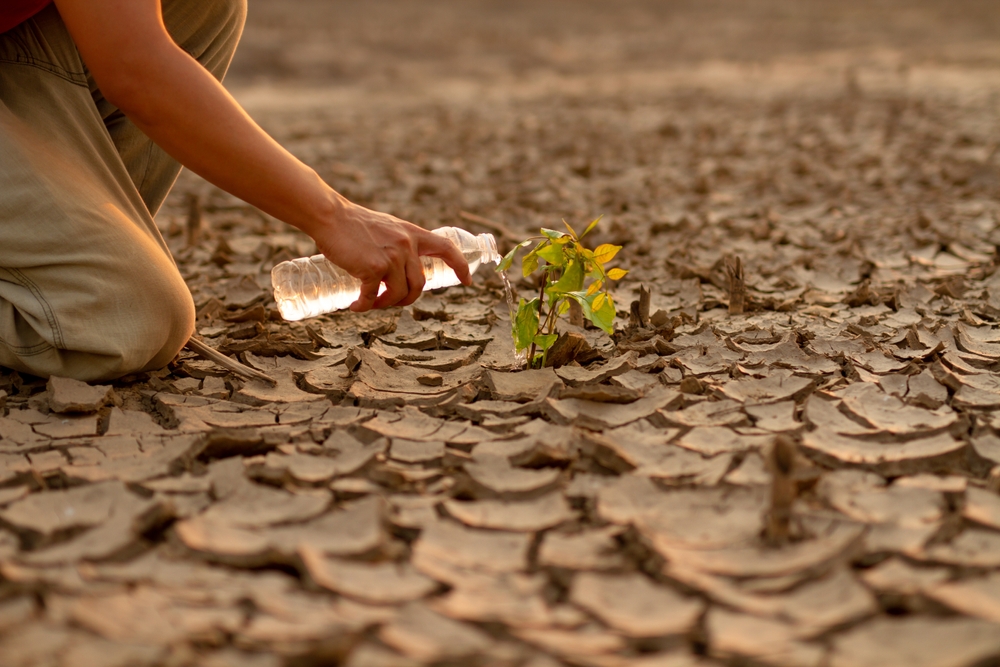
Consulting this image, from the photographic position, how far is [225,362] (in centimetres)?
178

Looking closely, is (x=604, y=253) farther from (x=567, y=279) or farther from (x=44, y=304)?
(x=44, y=304)

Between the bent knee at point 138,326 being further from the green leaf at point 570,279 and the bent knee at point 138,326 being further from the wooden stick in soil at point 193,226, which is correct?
the wooden stick in soil at point 193,226

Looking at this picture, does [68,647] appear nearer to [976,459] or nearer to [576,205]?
[976,459]

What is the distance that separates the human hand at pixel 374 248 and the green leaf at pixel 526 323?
0.20m

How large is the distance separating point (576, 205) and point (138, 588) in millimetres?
2581

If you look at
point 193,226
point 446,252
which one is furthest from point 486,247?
point 193,226

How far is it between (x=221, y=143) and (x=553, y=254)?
0.63m

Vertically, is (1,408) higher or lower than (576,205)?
lower

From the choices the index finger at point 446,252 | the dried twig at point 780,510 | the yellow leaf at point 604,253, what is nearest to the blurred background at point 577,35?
the index finger at point 446,252

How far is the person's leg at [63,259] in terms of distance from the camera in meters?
1.63

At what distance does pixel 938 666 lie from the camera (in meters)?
0.91

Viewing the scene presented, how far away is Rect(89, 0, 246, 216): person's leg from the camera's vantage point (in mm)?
1952

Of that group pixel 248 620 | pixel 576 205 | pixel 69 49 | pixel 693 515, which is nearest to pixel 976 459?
pixel 693 515

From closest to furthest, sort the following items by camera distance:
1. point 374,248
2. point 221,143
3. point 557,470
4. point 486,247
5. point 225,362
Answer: point 557,470 → point 221,143 → point 374,248 → point 225,362 → point 486,247
